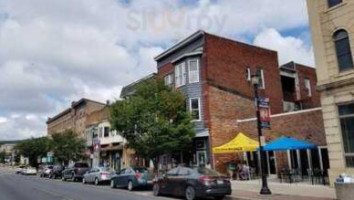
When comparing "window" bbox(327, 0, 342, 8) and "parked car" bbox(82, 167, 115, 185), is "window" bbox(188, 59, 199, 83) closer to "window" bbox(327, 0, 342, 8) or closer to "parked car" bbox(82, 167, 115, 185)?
"parked car" bbox(82, 167, 115, 185)

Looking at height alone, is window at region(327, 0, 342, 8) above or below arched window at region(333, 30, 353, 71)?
above

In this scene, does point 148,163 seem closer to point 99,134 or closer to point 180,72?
point 180,72

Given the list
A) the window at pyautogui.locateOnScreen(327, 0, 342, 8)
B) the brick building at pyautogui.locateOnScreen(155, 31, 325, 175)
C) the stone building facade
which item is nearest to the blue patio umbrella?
the stone building facade

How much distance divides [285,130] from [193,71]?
9186mm

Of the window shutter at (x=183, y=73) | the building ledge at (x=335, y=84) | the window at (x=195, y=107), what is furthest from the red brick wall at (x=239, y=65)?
the building ledge at (x=335, y=84)

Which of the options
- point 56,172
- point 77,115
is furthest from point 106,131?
point 77,115

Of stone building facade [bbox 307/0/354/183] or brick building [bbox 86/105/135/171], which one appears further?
brick building [bbox 86/105/135/171]

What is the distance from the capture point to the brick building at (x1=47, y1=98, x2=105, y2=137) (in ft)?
207

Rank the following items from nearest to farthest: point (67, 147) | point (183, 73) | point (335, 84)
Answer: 1. point (335, 84)
2. point (183, 73)
3. point (67, 147)

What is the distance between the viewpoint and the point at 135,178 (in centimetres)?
2366

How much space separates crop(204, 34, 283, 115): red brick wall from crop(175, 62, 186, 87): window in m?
2.28

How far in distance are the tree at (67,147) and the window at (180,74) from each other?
24.4 metres

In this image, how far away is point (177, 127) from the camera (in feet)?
92.8

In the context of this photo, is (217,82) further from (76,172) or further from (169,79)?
(76,172)
